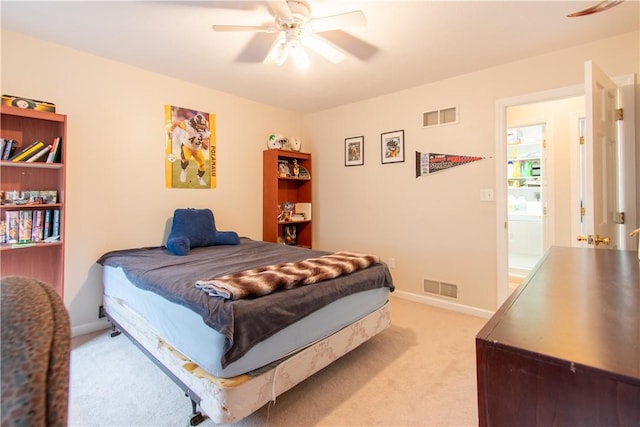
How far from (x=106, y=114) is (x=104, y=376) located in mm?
2086

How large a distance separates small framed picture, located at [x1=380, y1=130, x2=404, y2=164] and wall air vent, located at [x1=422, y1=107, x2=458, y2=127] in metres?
Result: 0.29

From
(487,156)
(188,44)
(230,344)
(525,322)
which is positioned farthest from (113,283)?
(487,156)

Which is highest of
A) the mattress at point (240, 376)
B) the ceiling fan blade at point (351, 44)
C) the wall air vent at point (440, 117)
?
the ceiling fan blade at point (351, 44)

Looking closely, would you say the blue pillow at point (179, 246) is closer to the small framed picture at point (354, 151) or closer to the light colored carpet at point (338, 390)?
the light colored carpet at point (338, 390)

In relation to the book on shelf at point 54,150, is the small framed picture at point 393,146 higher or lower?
higher

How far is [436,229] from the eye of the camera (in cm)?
324

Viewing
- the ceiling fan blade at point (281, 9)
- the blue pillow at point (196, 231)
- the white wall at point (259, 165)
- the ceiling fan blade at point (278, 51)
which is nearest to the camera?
the ceiling fan blade at point (281, 9)

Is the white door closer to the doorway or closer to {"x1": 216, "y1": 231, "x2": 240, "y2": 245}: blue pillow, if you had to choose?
the doorway

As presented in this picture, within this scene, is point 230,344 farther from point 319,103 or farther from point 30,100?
point 319,103

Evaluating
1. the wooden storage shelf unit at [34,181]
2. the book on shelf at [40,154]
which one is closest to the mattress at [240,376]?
the wooden storage shelf unit at [34,181]

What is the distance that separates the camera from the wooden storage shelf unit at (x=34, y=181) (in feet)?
7.13

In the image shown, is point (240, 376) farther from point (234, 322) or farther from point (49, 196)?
point (49, 196)

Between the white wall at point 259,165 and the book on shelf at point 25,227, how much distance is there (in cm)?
30

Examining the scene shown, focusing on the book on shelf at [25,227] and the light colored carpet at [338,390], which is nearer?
the light colored carpet at [338,390]
